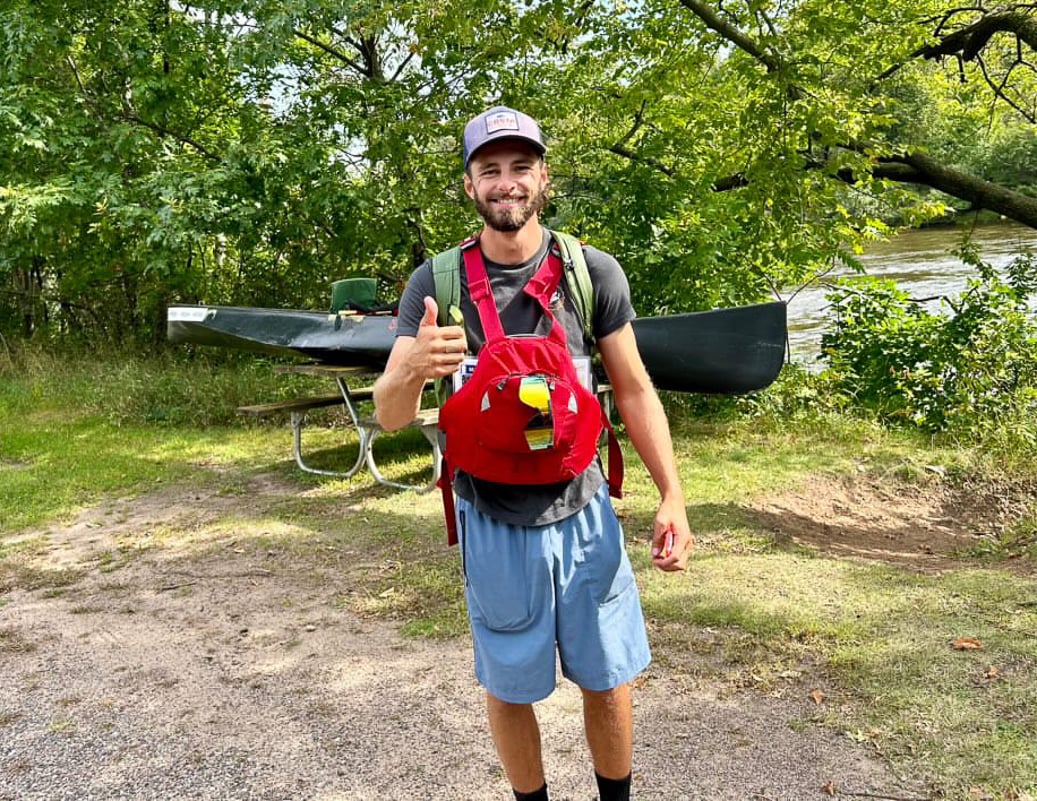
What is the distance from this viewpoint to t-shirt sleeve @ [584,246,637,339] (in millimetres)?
1932

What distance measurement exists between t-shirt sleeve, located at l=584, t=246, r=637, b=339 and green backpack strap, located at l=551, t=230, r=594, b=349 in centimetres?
2

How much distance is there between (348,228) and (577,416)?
8.23 metres

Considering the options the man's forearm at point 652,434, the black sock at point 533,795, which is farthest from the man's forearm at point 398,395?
the black sock at point 533,795

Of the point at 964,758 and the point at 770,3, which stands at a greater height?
the point at 770,3

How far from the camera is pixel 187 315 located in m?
7.80

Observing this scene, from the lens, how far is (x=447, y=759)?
269cm

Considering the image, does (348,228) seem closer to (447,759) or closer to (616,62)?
(616,62)

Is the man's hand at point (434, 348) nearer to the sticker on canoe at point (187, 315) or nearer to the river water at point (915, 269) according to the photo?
the sticker on canoe at point (187, 315)

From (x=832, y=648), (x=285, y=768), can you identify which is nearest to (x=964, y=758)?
(x=832, y=648)

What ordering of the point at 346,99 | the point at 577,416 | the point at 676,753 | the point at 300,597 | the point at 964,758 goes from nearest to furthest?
the point at 577,416 < the point at 964,758 < the point at 676,753 < the point at 300,597 < the point at 346,99

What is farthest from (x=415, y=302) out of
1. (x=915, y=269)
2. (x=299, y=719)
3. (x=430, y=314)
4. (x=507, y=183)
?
(x=915, y=269)

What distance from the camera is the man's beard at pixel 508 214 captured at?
1837 mm

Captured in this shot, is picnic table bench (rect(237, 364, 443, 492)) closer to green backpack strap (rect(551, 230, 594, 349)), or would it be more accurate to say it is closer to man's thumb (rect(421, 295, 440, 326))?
green backpack strap (rect(551, 230, 594, 349))

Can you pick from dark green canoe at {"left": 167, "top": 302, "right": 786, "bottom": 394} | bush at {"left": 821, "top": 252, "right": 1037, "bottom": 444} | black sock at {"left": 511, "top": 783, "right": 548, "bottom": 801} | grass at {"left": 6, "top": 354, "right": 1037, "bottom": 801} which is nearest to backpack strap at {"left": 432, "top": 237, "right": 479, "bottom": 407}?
black sock at {"left": 511, "top": 783, "right": 548, "bottom": 801}
